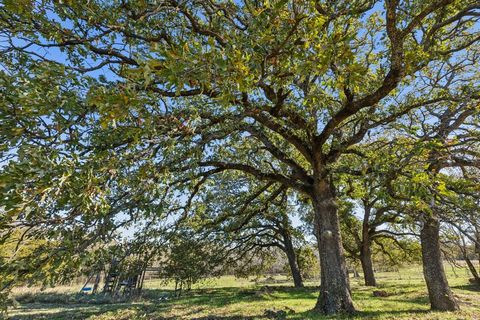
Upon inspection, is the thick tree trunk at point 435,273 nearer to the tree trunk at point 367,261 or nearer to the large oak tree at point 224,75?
the large oak tree at point 224,75

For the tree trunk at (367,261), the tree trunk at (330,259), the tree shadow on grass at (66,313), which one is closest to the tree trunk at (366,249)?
the tree trunk at (367,261)

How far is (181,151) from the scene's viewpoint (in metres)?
4.61

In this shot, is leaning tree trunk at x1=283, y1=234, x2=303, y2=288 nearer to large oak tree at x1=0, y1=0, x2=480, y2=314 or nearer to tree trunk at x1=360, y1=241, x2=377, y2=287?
tree trunk at x1=360, y1=241, x2=377, y2=287

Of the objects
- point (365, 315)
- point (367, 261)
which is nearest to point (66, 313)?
point (365, 315)

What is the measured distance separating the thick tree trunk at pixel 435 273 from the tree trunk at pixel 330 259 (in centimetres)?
295

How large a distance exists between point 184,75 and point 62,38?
393 centimetres

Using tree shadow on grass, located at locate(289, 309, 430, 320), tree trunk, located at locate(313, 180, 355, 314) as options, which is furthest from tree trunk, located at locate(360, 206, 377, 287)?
tree trunk, located at locate(313, 180, 355, 314)

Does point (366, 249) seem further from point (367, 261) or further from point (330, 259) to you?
point (330, 259)

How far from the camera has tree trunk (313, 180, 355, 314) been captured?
24.4ft

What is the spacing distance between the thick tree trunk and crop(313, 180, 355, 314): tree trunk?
2947 millimetres

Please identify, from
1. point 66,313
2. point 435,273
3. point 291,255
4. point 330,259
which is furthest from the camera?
point 291,255

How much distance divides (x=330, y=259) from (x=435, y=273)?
377cm

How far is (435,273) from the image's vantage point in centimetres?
841

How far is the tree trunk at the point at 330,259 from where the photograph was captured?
24.4 ft
